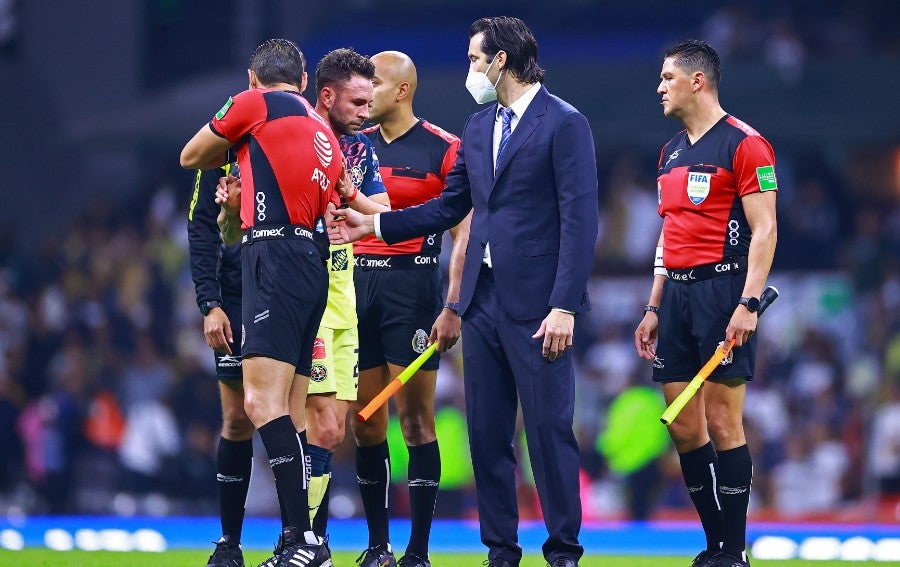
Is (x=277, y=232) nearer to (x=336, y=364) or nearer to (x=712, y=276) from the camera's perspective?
(x=336, y=364)

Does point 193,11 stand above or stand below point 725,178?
above

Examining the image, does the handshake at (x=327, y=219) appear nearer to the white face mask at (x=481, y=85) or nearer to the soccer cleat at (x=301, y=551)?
the white face mask at (x=481, y=85)

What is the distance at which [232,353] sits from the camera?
22.0 ft

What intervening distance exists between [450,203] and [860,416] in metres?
8.35

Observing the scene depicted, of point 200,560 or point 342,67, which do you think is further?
point 200,560

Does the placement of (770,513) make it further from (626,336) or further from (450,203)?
(450,203)

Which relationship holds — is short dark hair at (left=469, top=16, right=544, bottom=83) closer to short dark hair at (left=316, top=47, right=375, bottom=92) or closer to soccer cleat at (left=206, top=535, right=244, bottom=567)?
short dark hair at (left=316, top=47, right=375, bottom=92)

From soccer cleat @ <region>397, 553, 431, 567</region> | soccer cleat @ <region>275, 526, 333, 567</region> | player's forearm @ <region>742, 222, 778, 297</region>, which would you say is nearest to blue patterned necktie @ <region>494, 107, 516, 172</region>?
player's forearm @ <region>742, 222, 778, 297</region>

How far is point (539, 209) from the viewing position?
6129 millimetres

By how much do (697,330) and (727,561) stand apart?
1122 mm

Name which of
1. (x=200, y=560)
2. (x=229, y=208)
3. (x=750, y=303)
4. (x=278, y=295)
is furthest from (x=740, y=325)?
(x=200, y=560)

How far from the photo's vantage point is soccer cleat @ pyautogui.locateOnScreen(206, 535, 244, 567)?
6535 mm

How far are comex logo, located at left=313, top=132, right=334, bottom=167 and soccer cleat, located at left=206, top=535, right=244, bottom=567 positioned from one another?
194 cm

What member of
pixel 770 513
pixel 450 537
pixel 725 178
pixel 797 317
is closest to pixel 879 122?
pixel 797 317
